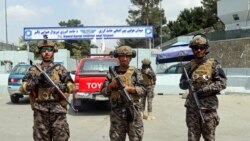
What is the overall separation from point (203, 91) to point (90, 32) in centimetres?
2270

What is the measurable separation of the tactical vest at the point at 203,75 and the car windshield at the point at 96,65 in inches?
293

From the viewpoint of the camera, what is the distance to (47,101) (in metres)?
5.40

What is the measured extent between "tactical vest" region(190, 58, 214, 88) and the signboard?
69.8 ft

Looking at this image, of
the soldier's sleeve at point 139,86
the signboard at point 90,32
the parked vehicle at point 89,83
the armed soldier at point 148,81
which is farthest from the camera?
the signboard at point 90,32

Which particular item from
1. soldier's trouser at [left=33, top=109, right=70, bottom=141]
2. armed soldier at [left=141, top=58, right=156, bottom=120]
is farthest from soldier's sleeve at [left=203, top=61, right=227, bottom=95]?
armed soldier at [left=141, top=58, right=156, bottom=120]

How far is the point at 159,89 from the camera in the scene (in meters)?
20.1

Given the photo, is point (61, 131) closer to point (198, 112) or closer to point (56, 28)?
point (198, 112)

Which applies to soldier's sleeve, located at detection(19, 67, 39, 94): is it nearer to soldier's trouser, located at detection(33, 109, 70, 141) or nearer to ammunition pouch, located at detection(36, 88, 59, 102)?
ammunition pouch, located at detection(36, 88, 59, 102)

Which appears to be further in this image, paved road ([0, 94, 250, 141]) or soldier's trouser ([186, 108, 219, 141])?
paved road ([0, 94, 250, 141])

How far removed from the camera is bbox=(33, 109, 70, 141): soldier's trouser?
5371 mm

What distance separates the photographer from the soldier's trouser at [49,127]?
5.37 metres

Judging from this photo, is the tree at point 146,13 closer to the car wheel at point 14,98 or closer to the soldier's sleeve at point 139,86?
the car wheel at point 14,98

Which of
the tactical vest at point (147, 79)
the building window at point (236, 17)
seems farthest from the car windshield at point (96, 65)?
the building window at point (236, 17)

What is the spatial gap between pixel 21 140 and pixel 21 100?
9.04 m
